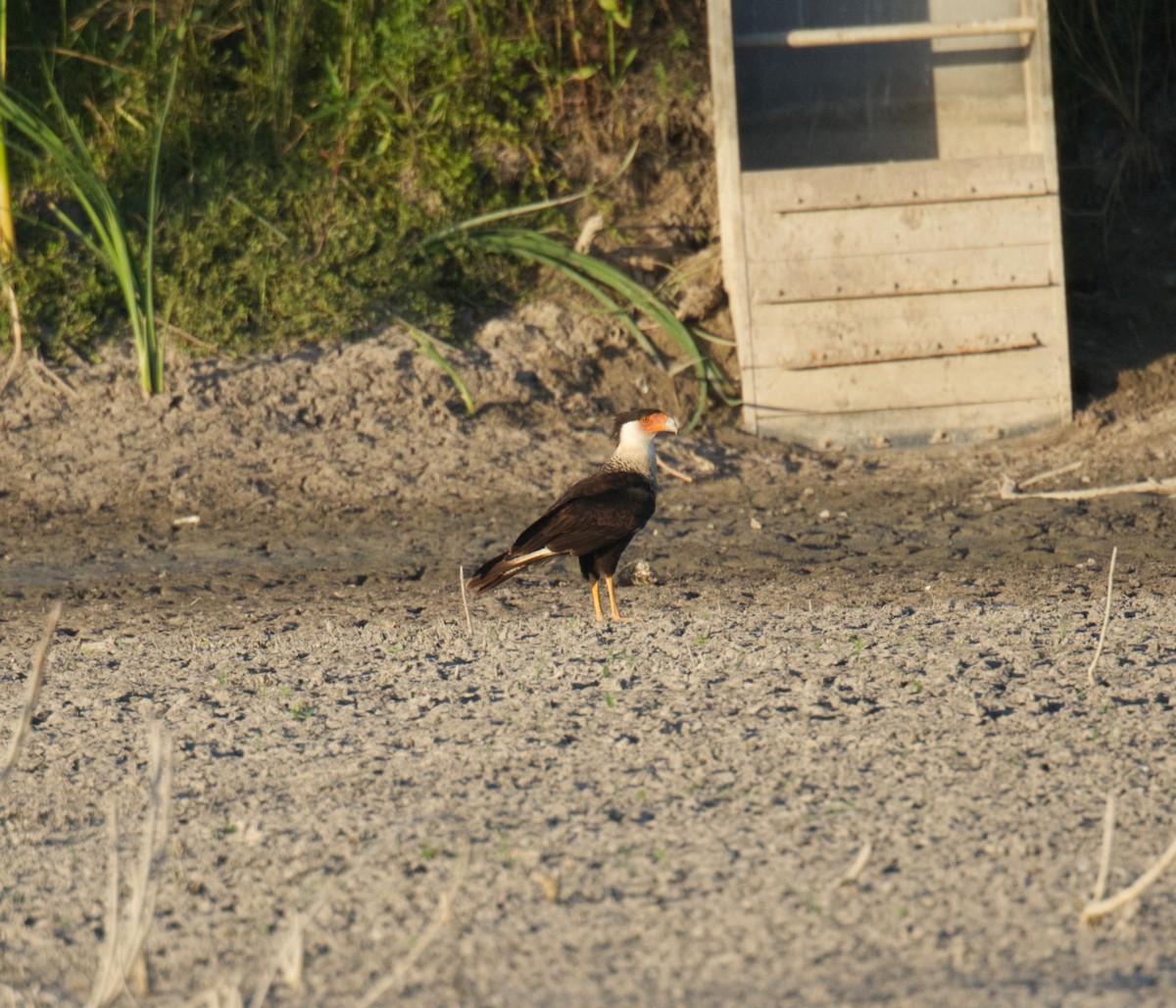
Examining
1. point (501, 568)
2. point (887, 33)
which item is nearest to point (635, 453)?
point (501, 568)

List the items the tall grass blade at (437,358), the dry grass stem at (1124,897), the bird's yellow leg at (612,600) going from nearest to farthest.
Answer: the dry grass stem at (1124,897)
the bird's yellow leg at (612,600)
the tall grass blade at (437,358)

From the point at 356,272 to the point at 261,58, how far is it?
1588mm

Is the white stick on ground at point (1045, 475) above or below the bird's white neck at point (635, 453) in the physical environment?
below

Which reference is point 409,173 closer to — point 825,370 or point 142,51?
point 142,51

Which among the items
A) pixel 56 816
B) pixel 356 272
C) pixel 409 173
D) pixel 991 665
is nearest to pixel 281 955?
pixel 56 816

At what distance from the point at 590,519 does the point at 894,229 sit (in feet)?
13.0

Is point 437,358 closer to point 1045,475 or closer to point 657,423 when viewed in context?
point 657,423

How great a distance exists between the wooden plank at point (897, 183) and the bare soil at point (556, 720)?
156 centimetres

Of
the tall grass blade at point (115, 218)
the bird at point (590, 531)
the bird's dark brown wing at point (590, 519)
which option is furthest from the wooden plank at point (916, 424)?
the tall grass blade at point (115, 218)

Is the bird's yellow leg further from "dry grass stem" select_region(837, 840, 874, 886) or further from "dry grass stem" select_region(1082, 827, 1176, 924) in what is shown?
"dry grass stem" select_region(1082, 827, 1176, 924)

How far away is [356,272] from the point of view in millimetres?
8781

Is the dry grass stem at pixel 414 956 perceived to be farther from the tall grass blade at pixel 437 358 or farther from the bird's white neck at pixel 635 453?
the tall grass blade at pixel 437 358

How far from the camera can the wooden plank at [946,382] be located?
8.74m

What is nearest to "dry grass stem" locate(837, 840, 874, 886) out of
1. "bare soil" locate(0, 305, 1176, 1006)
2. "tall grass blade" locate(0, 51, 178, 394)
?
"bare soil" locate(0, 305, 1176, 1006)
